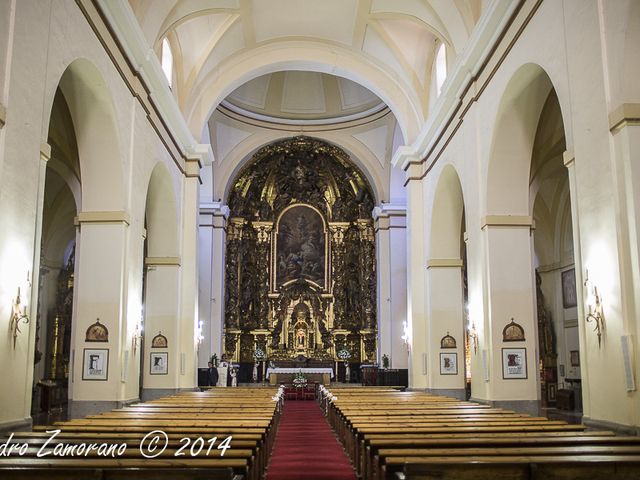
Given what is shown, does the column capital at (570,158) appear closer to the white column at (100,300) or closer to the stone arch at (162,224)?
the white column at (100,300)

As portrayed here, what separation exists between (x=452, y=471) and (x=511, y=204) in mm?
8732

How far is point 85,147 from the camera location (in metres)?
12.4

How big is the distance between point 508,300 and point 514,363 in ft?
3.61

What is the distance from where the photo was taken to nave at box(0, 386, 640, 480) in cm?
472

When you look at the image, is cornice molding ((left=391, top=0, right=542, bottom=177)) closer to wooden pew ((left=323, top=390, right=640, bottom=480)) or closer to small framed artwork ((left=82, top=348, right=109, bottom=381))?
wooden pew ((left=323, top=390, right=640, bottom=480))

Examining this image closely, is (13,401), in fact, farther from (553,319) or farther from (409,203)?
(553,319)

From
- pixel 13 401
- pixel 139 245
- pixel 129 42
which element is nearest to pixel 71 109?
pixel 129 42

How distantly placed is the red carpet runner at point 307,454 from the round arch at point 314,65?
26.9 feet

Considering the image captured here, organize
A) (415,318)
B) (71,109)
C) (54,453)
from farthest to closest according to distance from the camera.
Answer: (415,318) < (71,109) < (54,453)

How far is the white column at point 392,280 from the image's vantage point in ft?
81.0

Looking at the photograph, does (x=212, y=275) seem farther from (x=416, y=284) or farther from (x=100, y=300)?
(x=100, y=300)

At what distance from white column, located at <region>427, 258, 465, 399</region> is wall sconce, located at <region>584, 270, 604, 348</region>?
8.61 metres

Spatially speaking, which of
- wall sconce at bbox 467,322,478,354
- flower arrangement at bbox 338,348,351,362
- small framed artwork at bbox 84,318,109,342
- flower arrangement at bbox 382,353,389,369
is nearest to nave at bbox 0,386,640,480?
small framed artwork at bbox 84,318,109,342

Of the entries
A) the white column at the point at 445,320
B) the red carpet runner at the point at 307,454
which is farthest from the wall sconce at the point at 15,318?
the white column at the point at 445,320
